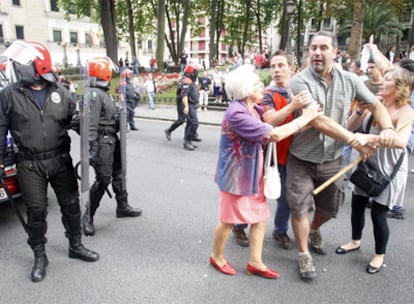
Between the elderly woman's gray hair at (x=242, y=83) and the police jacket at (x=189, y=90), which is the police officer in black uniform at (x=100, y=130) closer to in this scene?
the elderly woman's gray hair at (x=242, y=83)

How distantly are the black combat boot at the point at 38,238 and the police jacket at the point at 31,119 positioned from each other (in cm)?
52

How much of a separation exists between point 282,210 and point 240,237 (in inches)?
21.2

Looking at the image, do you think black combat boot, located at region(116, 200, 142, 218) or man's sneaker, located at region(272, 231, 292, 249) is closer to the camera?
man's sneaker, located at region(272, 231, 292, 249)

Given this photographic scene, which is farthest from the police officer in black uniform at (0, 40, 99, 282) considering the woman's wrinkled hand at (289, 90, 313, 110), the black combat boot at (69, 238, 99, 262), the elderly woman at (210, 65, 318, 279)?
the woman's wrinkled hand at (289, 90, 313, 110)

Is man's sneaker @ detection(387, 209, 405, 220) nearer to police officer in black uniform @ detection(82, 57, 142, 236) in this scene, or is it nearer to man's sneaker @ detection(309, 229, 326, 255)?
man's sneaker @ detection(309, 229, 326, 255)

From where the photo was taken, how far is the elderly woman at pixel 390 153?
297cm

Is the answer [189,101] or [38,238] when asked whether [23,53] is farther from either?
[189,101]

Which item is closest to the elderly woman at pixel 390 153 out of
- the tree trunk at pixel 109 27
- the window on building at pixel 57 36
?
the tree trunk at pixel 109 27

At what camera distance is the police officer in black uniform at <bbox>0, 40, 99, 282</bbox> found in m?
2.85

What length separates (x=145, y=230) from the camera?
4.03 meters

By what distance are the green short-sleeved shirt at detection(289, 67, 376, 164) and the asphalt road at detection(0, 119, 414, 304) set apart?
1.08 m

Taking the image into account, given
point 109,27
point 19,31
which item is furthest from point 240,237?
point 19,31

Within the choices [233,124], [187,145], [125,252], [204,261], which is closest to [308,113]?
[233,124]

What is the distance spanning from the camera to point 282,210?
352cm
